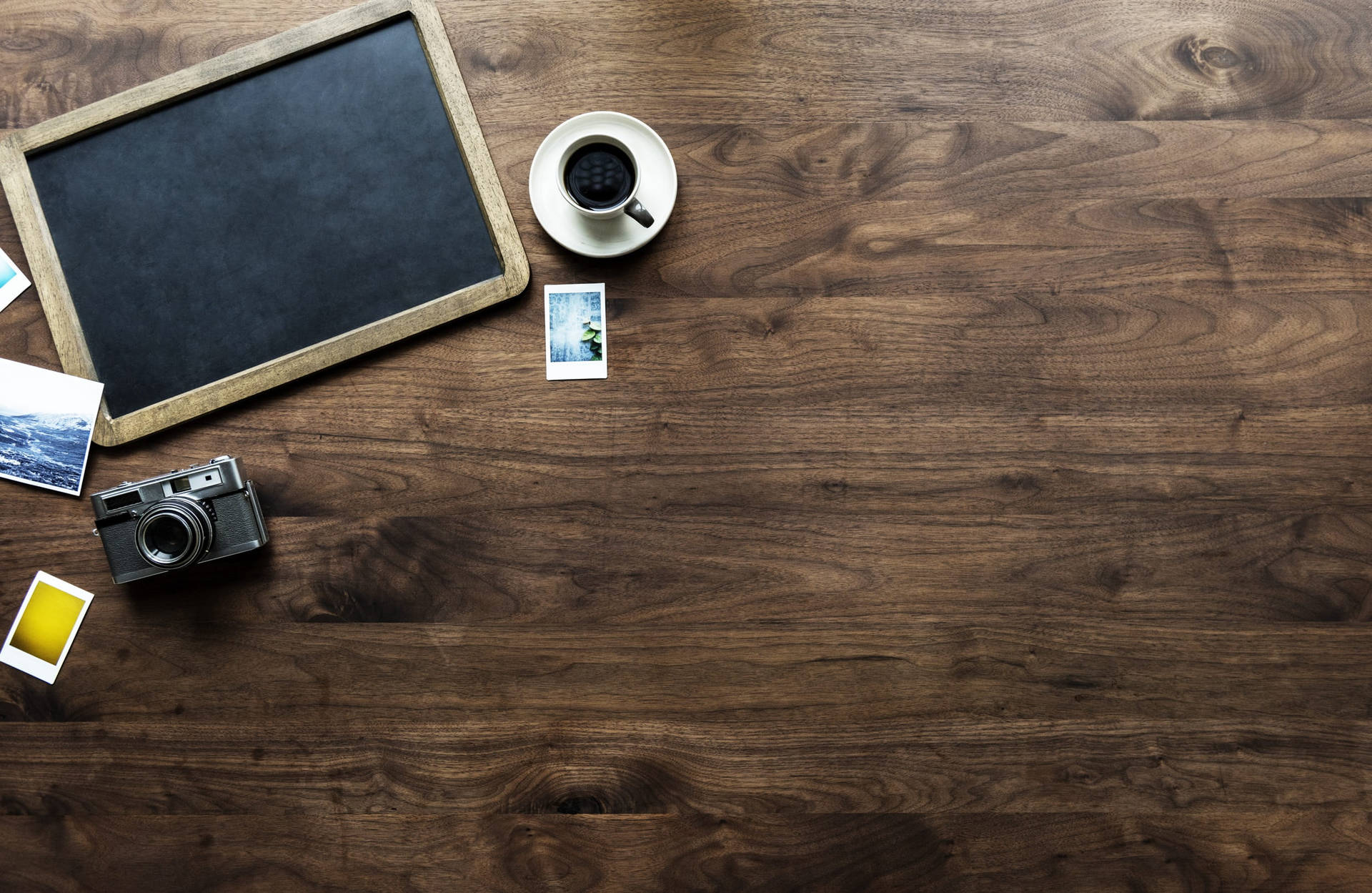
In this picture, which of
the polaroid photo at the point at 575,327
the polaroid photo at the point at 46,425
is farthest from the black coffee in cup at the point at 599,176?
the polaroid photo at the point at 46,425

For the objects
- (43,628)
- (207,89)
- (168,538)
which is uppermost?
(207,89)

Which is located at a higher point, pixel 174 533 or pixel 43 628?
pixel 174 533

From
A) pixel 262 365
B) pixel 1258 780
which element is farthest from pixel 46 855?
pixel 1258 780

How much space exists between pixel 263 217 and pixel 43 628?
0.70 metres

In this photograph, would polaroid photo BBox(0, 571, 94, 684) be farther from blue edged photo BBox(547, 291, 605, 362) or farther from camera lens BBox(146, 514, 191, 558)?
blue edged photo BBox(547, 291, 605, 362)

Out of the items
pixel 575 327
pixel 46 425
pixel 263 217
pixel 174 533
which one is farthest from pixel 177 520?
pixel 575 327

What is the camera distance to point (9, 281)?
48.5 inches

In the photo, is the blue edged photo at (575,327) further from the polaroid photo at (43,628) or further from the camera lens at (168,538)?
the polaroid photo at (43,628)

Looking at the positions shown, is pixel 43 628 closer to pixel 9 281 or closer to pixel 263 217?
pixel 9 281

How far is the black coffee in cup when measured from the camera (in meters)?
1.19

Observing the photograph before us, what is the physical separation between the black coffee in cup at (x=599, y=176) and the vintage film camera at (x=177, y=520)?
64 centimetres

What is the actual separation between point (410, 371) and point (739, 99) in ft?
2.16

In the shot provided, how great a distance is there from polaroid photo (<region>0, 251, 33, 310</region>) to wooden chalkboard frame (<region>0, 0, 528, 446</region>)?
2cm

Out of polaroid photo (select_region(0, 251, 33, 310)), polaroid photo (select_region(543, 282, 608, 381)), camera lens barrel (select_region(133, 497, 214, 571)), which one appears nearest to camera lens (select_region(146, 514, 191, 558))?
camera lens barrel (select_region(133, 497, 214, 571))
